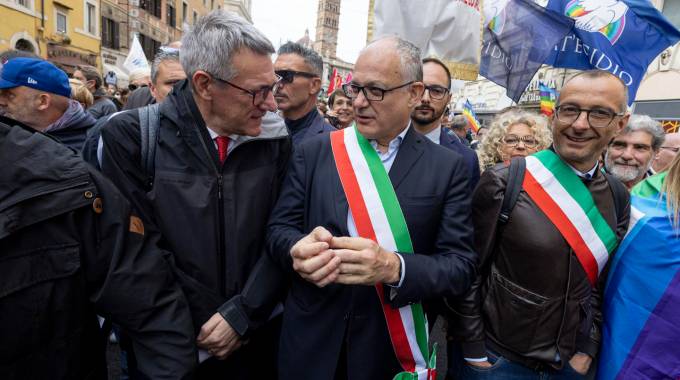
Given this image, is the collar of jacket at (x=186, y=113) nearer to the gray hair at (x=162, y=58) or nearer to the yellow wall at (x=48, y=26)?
the gray hair at (x=162, y=58)

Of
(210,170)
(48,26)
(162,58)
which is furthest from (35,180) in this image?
(48,26)

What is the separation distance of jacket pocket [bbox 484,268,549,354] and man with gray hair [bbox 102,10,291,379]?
1.06 metres

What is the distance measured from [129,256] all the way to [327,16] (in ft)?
399

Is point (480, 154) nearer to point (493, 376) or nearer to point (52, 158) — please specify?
point (493, 376)

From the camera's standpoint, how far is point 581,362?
189cm

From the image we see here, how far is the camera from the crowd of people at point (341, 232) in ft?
5.08

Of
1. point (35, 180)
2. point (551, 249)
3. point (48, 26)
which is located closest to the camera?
point (35, 180)

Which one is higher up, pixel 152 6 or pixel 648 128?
pixel 152 6

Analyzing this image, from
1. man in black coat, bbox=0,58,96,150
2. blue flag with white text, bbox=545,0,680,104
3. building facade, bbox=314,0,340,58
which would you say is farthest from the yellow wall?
building facade, bbox=314,0,340,58

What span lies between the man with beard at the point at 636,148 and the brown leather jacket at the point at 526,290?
1.84 m

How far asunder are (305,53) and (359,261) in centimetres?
245

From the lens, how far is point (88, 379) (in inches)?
59.3

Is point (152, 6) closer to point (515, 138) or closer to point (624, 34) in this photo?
point (624, 34)

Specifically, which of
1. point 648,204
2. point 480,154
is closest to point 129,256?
point 648,204
